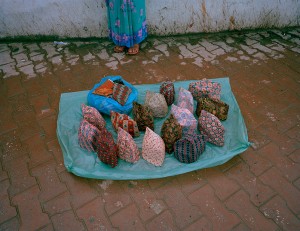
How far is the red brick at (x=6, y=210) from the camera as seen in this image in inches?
107

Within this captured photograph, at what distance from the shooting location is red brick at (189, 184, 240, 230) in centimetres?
265

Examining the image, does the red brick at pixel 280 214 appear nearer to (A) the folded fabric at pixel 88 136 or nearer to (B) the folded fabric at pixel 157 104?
(B) the folded fabric at pixel 157 104

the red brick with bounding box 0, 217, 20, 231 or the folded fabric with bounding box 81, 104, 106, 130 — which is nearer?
the red brick with bounding box 0, 217, 20, 231

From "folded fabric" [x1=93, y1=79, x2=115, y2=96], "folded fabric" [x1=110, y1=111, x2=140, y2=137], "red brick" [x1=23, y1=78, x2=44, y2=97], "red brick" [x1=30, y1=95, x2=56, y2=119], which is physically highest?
"folded fabric" [x1=93, y1=79, x2=115, y2=96]

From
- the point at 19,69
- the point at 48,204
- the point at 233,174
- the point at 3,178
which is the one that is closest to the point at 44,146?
Answer: the point at 3,178

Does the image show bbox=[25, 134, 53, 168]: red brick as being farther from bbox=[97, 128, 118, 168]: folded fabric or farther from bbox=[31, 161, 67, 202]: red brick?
bbox=[97, 128, 118, 168]: folded fabric

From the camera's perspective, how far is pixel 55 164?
Answer: 318 centimetres

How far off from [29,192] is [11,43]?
3.62m

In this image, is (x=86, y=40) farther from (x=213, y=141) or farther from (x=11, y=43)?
(x=213, y=141)

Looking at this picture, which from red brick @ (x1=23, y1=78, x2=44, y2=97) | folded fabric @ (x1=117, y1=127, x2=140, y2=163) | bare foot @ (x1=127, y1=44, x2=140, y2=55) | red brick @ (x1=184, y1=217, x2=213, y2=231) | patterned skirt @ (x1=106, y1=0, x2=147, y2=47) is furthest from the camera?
bare foot @ (x1=127, y1=44, x2=140, y2=55)

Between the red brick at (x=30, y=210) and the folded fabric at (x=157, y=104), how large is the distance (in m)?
1.63

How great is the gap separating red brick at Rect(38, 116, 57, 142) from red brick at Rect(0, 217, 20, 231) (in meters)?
1.06

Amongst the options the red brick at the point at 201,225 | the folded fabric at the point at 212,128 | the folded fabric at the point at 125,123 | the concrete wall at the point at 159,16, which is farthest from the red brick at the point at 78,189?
the concrete wall at the point at 159,16

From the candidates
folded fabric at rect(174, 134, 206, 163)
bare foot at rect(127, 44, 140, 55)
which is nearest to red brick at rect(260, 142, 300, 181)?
folded fabric at rect(174, 134, 206, 163)
